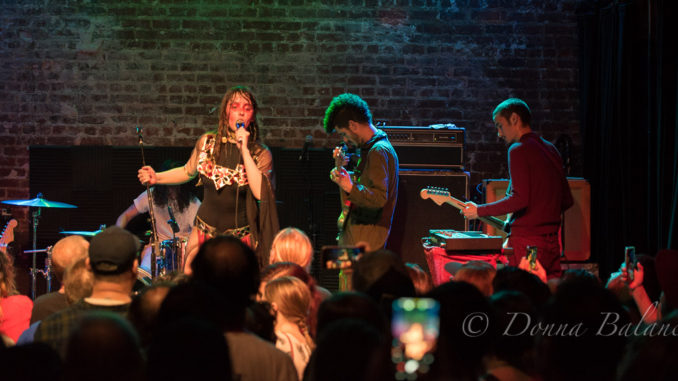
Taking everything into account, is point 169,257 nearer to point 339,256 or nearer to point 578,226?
point 339,256

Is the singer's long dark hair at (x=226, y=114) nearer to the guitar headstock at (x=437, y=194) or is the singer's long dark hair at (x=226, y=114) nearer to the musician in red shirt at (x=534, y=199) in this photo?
the guitar headstock at (x=437, y=194)

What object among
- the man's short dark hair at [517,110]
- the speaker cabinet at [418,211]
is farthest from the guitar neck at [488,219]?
the man's short dark hair at [517,110]

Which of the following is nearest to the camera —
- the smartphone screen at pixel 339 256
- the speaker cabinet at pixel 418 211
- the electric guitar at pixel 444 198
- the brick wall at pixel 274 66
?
the smartphone screen at pixel 339 256

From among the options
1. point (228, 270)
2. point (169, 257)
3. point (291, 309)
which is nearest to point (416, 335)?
point (228, 270)

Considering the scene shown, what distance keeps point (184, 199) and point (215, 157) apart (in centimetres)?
203

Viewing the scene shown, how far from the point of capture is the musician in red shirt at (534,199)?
4.56 metres

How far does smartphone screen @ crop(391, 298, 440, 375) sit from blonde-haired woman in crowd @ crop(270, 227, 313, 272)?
1.62 metres

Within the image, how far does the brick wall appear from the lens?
702 cm

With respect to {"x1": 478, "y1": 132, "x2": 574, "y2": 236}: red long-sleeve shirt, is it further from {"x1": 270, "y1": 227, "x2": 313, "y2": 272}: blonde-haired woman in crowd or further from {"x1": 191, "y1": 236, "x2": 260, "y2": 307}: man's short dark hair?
{"x1": 191, "y1": 236, "x2": 260, "y2": 307}: man's short dark hair

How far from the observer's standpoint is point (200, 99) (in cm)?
708

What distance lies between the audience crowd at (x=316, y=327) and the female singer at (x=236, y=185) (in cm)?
133

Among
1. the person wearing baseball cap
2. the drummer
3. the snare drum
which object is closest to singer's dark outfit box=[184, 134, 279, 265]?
the snare drum

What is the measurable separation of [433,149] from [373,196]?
47.7 inches

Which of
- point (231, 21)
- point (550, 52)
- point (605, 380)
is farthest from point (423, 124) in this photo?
point (605, 380)
